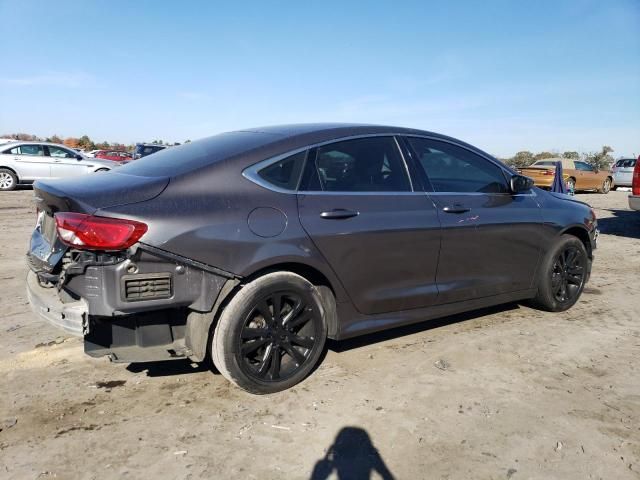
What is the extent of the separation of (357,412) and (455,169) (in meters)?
2.14

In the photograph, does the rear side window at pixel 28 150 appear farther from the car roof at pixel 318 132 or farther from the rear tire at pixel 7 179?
the car roof at pixel 318 132

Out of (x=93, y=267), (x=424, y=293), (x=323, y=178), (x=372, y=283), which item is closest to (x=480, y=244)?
(x=424, y=293)

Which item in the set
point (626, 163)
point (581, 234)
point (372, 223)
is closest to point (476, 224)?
point (372, 223)

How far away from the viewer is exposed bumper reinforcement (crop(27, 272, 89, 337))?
2791 mm

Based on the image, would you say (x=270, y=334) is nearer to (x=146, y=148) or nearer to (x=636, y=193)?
(x=636, y=193)

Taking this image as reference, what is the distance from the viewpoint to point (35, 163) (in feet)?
56.0

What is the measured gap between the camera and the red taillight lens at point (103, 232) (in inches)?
106

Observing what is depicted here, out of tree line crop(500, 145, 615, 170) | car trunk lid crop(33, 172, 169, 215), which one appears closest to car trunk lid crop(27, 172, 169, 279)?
car trunk lid crop(33, 172, 169, 215)

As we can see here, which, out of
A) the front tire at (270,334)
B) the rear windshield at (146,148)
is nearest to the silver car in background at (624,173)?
the rear windshield at (146,148)

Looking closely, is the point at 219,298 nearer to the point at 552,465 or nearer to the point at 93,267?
the point at 93,267

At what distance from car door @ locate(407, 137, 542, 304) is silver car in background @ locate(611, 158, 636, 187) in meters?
19.4

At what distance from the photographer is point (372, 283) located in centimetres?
355

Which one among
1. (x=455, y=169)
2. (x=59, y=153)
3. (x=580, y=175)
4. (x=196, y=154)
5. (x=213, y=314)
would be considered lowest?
(x=213, y=314)

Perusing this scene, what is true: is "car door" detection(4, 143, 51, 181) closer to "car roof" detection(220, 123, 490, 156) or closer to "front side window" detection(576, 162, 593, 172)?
"car roof" detection(220, 123, 490, 156)
